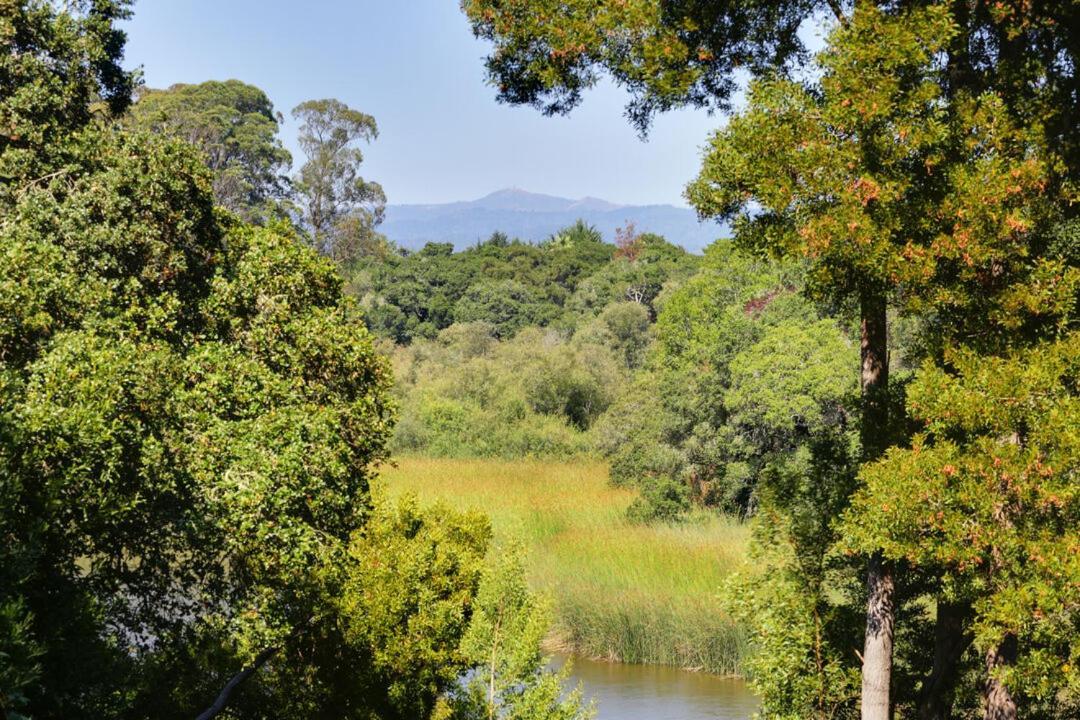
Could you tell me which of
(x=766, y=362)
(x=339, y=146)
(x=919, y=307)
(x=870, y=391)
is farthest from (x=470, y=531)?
(x=339, y=146)

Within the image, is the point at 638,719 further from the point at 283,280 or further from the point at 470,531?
the point at 283,280

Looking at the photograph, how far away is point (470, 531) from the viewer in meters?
13.6

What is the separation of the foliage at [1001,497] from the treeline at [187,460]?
3354 millimetres

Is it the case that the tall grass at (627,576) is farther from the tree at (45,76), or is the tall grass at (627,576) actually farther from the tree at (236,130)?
the tree at (236,130)

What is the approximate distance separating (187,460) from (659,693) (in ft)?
35.6

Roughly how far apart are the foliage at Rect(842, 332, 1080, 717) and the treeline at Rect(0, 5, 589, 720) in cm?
335

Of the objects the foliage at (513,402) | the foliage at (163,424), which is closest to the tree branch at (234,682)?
the foliage at (163,424)

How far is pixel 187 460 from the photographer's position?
842cm

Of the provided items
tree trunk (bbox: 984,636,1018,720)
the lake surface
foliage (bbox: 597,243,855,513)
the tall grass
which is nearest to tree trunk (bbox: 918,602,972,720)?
tree trunk (bbox: 984,636,1018,720)

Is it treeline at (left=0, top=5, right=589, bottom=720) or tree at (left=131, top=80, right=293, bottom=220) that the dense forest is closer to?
treeline at (left=0, top=5, right=589, bottom=720)

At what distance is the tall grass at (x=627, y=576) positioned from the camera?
18438 millimetres

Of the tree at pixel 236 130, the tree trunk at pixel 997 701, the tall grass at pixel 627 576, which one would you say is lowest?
the tall grass at pixel 627 576

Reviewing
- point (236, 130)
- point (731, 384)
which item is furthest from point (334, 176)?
point (731, 384)

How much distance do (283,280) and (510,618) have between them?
146 inches
